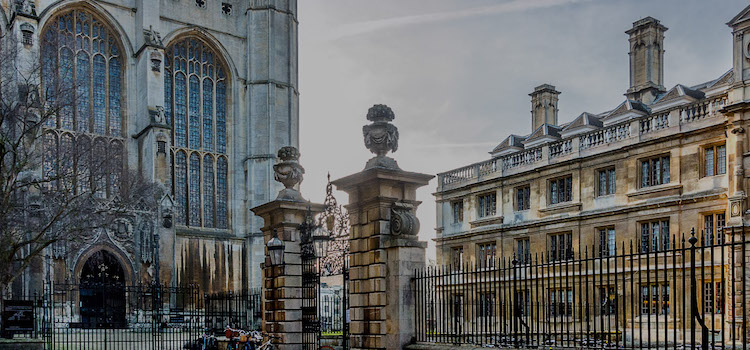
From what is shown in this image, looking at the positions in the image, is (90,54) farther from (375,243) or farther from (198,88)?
(375,243)

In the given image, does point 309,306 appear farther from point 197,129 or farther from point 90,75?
point 197,129

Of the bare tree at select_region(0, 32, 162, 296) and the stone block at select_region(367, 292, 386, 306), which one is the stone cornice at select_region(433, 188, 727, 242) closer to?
the bare tree at select_region(0, 32, 162, 296)

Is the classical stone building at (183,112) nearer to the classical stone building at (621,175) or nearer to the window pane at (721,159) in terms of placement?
the classical stone building at (621,175)

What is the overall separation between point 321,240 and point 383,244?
9.86 ft

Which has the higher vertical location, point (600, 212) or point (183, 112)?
point (183, 112)

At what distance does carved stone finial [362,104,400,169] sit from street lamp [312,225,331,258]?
2690 millimetres

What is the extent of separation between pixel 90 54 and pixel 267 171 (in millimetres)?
11058

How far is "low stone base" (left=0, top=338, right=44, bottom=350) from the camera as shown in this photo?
19.5 metres

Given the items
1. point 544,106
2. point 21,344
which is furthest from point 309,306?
point 544,106

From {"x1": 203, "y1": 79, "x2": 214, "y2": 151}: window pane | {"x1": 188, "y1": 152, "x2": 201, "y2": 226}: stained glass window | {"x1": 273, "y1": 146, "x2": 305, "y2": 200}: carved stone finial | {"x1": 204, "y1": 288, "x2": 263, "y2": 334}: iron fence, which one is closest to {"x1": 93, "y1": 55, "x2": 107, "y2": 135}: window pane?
{"x1": 188, "y1": 152, "x2": 201, "y2": 226}: stained glass window

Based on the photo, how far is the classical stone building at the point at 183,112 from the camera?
121 ft

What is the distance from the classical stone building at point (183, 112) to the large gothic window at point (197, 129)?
0.06 m

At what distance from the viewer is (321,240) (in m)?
14.9

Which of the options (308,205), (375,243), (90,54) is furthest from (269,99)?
(375,243)
